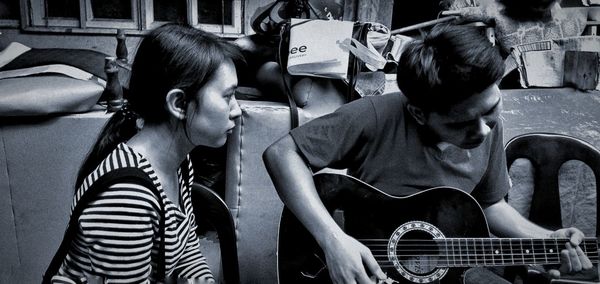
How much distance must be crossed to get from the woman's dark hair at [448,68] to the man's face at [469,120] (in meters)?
0.03

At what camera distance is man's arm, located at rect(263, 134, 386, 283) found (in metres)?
1.65

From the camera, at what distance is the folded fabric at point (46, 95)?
2.30 meters

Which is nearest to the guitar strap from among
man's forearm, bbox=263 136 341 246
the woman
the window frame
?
the woman

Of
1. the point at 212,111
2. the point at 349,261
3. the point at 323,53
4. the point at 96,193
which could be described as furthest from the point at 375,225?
the point at 323,53

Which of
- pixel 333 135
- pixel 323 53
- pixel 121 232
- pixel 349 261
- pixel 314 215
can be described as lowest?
pixel 349 261

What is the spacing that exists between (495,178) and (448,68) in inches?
23.4

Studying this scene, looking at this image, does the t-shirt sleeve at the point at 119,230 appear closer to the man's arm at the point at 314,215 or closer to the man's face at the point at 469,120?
the man's arm at the point at 314,215

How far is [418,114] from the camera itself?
1.89 metres

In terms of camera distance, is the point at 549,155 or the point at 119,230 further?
the point at 549,155

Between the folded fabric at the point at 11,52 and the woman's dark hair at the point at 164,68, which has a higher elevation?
the woman's dark hair at the point at 164,68

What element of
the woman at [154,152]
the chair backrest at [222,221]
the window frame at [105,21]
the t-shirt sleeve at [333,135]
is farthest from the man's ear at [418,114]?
the window frame at [105,21]

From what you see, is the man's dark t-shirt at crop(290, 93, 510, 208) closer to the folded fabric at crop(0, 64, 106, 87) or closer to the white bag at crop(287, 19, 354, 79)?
the white bag at crop(287, 19, 354, 79)

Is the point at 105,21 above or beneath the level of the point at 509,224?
above

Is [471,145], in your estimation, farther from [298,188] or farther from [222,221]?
[222,221]
